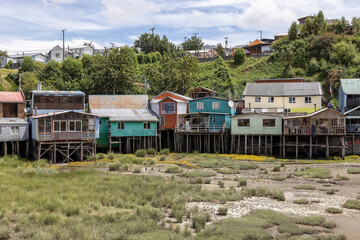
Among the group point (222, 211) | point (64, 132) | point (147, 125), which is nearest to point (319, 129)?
point (147, 125)

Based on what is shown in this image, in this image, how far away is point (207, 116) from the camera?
183 ft

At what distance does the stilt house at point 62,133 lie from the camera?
45250 mm

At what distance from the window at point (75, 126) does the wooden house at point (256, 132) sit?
20.2m

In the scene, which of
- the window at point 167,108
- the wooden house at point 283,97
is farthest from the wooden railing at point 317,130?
the window at point 167,108

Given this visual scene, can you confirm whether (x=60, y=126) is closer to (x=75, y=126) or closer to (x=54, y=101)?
(x=75, y=126)

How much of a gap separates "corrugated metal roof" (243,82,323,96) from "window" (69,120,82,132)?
87.9 ft

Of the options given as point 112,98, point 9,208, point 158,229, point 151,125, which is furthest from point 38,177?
point 112,98

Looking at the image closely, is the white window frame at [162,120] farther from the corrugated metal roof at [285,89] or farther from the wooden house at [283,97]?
the corrugated metal roof at [285,89]

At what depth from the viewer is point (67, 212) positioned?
2188 cm

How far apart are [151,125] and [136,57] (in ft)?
177

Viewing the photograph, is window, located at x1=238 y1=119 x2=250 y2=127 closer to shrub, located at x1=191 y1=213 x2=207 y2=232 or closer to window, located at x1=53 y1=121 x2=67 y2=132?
window, located at x1=53 y1=121 x2=67 y2=132

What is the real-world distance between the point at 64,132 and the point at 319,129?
31465 mm

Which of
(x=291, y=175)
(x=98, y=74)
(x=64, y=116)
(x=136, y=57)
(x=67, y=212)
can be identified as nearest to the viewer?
(x=67, y=212)

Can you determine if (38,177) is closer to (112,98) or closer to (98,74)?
(112,98)
